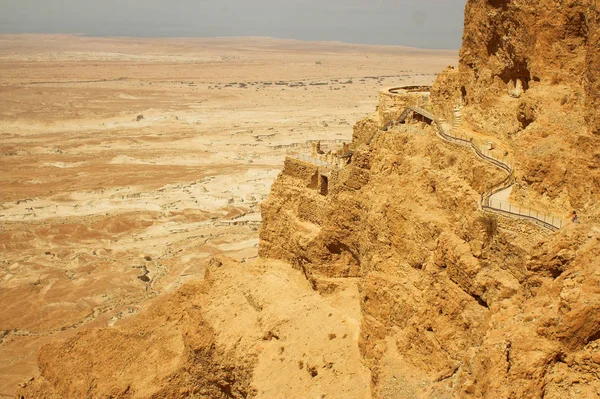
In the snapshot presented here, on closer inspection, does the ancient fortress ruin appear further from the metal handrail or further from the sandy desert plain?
the sandy desert plain

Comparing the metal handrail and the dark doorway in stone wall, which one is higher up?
the metal handrail

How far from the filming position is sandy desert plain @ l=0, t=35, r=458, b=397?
37.2 m

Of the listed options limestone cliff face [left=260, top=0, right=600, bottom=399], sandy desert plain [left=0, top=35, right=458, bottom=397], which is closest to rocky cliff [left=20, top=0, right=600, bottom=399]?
limestone cliff face [left=260, top=0, right=600, bottom=399]

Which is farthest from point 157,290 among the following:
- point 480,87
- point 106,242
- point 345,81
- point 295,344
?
point 345,81

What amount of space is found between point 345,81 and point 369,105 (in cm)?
4868

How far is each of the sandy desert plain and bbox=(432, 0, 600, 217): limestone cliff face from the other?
2291 cm

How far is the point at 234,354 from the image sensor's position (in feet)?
64.2

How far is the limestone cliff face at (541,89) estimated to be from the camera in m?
14.5

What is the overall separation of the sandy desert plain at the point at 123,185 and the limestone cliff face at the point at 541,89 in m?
22.9

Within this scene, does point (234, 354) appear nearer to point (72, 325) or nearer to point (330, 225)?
point (330, 225)

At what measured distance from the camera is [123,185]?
6106cm

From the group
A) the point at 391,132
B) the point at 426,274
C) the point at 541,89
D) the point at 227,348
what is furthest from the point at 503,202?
the point at 227,348

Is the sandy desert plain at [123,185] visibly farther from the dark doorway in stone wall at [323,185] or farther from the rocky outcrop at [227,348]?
the dark doorway in stone wall at [323,185]

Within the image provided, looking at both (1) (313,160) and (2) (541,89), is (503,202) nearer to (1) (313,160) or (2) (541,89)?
(2) (541,89)
